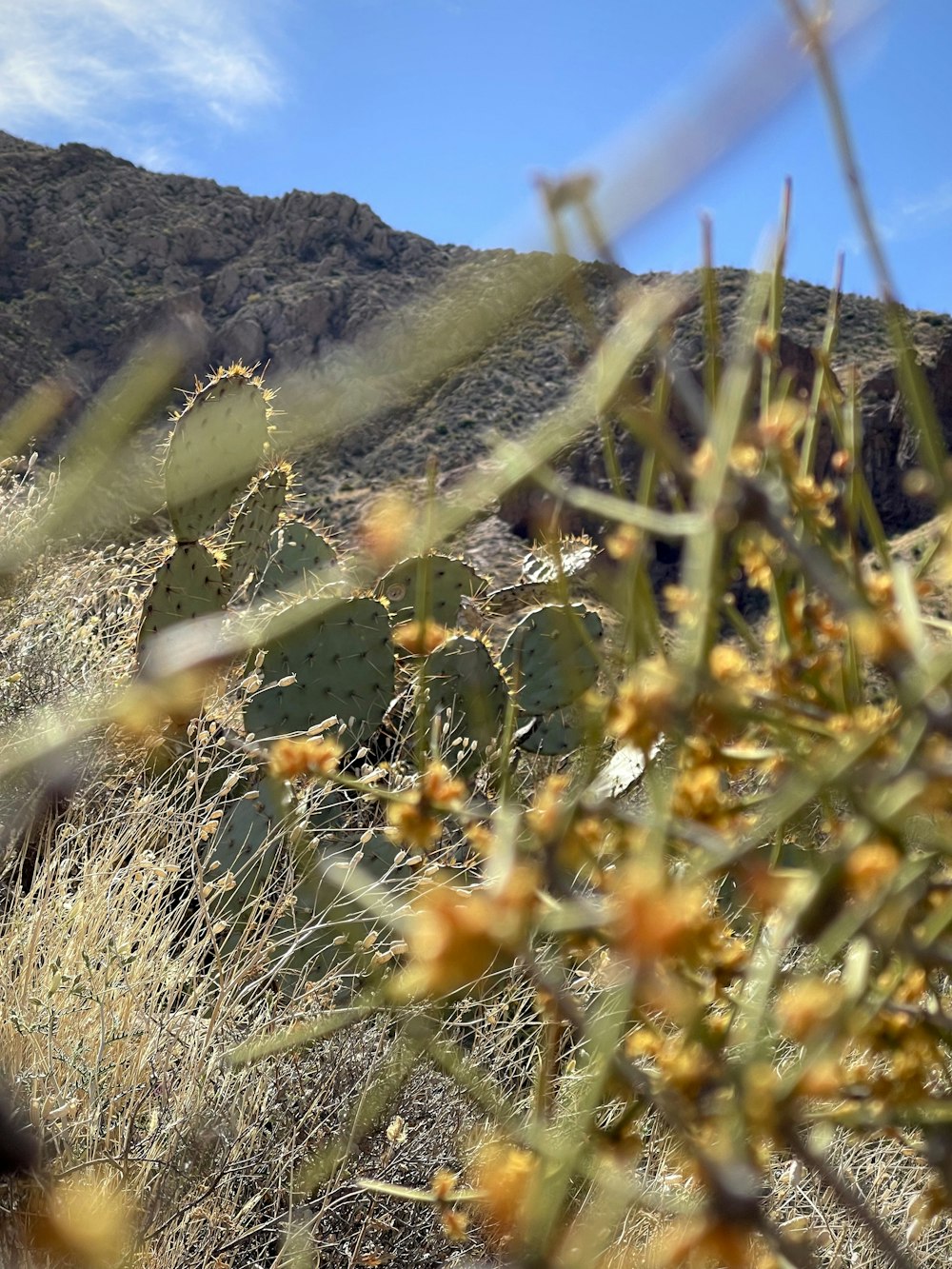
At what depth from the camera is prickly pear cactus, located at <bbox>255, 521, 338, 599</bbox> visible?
4.14m

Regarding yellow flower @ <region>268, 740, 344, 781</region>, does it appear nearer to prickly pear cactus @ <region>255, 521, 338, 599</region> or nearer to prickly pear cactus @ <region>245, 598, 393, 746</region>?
prickly pear cactus @ <region>245, 598, 393, 746</region>

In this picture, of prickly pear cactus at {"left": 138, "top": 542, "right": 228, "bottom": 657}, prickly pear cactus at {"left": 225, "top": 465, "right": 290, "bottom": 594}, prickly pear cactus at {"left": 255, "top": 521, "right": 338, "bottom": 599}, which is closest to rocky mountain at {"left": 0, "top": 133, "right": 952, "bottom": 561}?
prickly pear cactus at {"left": 225, "top": 465, "right": 290, "bottom": 594}

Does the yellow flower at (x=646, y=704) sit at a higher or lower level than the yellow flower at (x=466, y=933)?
higher

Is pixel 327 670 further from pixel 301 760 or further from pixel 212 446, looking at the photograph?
pixel 301 760

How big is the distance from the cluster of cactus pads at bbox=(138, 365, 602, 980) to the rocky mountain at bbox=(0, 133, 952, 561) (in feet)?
37.1

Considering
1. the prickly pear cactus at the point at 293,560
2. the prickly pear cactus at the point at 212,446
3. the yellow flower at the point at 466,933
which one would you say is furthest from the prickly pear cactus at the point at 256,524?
the yellow flower at the point at 466,933

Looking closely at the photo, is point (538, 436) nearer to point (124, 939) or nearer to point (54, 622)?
point (124, 939)

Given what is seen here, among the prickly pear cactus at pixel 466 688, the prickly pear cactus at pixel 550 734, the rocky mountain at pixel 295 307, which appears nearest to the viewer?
the prickly pear cactus at pixel 466 688

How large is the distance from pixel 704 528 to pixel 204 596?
3489 millimetres

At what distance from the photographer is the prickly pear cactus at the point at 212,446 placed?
13.2 ft

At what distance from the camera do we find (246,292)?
31.7 m

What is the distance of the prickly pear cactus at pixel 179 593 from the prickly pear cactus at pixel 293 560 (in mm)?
258

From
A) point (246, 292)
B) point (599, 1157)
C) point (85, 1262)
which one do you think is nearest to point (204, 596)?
point (85, 1262)

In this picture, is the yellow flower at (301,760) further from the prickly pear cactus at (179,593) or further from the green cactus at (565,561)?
the prickly pear cactus at (179,593)
